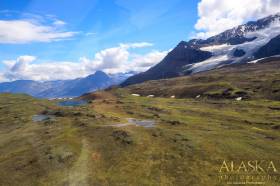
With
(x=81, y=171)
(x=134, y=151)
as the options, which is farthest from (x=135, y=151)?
(x=81, y=171)

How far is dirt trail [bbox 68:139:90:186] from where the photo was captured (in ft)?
208

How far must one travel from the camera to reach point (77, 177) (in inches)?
2586

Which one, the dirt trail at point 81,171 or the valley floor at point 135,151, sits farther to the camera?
the valley floor at point 135,151

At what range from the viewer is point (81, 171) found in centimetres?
6881

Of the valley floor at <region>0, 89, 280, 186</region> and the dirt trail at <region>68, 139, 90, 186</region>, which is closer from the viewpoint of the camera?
the dirt trail at <region>68, 139, 90, 186</region>

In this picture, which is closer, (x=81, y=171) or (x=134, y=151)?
(x=81, y=171)

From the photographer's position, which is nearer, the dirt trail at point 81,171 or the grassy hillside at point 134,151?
the dirt trail at point 81,171

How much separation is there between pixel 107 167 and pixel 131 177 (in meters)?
8.03

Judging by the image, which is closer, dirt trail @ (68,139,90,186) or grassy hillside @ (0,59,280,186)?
dirt trail @ (68,139,90,186)

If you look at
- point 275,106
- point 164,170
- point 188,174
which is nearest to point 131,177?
point 164,170

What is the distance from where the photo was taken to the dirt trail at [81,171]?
63281mm

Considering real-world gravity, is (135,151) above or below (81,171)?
above

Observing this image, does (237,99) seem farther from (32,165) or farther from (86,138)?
(32,165)

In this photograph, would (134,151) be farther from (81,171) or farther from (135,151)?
(81,171)
